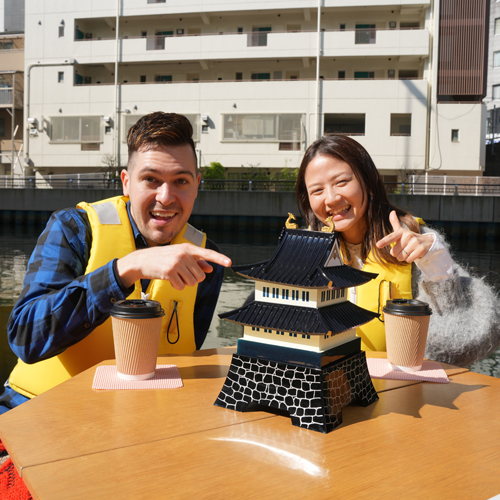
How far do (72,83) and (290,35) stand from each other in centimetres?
1103

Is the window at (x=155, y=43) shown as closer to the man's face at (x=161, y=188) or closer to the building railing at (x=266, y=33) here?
the building railing at (x=266, y=33)

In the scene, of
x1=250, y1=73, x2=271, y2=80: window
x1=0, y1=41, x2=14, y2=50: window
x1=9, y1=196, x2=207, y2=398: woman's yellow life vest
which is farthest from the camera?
x1=0, y1=41, x2=14, y2=50: window

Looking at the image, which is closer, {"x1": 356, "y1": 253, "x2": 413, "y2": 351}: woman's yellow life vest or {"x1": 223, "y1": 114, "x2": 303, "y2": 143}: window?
{"x1": 356, "y1": 253, "x2": 413, "y2": 351}: woman's yellow life vest

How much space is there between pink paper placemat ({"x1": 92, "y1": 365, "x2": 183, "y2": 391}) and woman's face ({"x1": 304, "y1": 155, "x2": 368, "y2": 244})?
44.4 inches

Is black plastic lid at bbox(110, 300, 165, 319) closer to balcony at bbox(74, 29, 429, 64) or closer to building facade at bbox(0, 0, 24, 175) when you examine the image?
balcony at bbox(74, 29, 429, 64)

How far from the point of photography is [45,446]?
114cm

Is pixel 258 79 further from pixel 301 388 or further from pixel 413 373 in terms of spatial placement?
pixel 301 388

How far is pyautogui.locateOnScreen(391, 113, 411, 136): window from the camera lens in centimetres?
2339

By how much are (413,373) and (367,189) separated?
1.03 m

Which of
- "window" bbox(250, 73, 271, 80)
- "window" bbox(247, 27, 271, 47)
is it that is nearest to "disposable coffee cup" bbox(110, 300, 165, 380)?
"window" bbox(247, 27, 271, 47)

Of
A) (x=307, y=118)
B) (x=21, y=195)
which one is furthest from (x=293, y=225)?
(x=307, y=118)

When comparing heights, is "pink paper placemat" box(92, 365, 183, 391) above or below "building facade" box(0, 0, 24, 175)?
below

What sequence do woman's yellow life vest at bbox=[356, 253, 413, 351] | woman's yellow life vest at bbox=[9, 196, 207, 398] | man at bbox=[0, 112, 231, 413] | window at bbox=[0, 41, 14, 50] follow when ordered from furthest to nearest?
1. window at bbox=[0, 41, 14, 50]
2. woman's yellow life vest at bbox=[356, 253, 413, 351]
3. woman's yellow life vest at bbox=[9, 196, 207, 398]
4. man at bbox=[0, 112, 231, 413]

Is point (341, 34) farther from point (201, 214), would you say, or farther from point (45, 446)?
point (45, 446)
